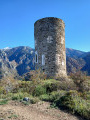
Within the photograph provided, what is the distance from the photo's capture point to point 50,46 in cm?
1394

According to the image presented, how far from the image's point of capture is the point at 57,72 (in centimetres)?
1377

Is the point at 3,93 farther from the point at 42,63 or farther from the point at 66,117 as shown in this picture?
the point at 42,63

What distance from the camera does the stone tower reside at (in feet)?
45.3

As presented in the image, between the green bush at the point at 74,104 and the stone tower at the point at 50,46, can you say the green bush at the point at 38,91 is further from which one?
the stone tower at the point at 50,46

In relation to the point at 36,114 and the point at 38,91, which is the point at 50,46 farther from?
the point at 36,114

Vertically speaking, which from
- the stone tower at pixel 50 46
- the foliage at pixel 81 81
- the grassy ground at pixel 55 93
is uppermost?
the stone tower at pixel 50 46

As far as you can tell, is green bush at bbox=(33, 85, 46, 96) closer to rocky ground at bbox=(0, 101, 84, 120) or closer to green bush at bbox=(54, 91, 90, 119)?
green bush at bbox=(54, 91, 90, 119)

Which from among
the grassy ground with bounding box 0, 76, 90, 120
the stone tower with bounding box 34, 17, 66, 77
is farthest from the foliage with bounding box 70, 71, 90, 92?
the stone tower with bounding box 34, 17, 66, 77

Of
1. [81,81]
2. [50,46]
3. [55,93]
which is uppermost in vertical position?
[50,46]

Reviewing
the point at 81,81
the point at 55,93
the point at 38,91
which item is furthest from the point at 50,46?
the point at 55,93

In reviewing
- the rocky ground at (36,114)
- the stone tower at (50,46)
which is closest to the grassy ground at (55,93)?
the rocky ground at (36,114)

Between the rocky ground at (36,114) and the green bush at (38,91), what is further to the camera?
the green bush at (38,91)

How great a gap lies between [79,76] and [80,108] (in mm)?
3781

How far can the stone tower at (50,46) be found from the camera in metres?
13.8
